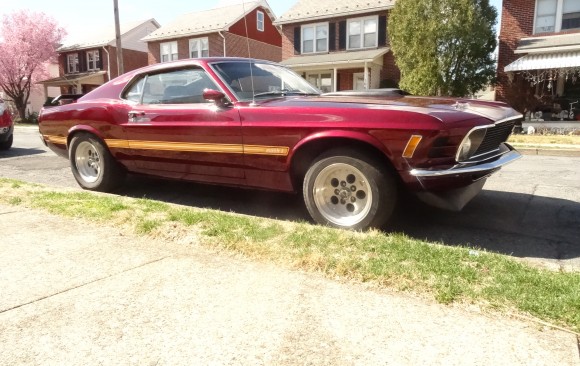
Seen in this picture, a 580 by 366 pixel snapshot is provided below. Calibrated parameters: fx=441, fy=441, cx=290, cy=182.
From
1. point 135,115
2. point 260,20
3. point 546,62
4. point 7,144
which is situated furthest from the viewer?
point 260,20

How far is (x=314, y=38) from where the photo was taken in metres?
23.1

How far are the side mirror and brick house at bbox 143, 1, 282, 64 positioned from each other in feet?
75.1

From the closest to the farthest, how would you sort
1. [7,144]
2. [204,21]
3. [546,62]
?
[7,144] < [546,62] < [204,21]

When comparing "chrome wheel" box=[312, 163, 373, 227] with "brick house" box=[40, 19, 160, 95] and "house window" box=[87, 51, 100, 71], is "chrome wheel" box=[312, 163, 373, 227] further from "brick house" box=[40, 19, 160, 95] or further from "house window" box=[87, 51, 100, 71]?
"house window" box=[87, 51, 100, 71]

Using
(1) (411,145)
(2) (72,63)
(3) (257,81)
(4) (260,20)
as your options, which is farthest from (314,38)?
(2) (72,63)

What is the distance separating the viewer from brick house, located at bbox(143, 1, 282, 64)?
27.2 m

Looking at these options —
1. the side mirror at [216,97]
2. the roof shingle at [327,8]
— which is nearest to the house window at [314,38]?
the roof shingle at [327,8]

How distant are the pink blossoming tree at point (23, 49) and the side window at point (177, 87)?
1205 inches

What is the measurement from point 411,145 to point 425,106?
43cm

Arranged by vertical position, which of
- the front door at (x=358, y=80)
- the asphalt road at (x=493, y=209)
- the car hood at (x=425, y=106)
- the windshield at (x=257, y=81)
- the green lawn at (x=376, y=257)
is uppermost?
the front door at (x=358, y=80)

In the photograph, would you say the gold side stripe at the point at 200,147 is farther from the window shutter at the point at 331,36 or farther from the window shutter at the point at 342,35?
the window shutter at the point at 331,36

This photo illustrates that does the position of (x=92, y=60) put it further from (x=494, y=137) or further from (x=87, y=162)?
(x=494, y=137)

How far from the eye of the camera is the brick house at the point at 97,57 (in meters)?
33.3

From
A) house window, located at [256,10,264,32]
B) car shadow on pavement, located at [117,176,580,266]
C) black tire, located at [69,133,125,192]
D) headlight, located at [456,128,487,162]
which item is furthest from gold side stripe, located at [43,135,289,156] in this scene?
house window, located at [256,10,264,32]
